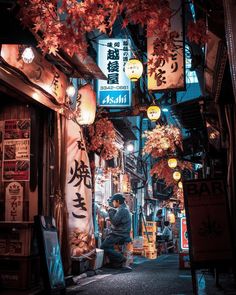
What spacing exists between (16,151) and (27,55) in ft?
10.8

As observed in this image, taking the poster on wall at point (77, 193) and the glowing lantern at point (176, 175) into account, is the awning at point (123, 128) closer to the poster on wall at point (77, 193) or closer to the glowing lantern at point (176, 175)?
the glowing lantern at point (176, 175)

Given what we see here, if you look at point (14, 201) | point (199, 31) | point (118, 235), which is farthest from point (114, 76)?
point (199, 31)

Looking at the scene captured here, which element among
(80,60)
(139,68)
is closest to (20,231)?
(80,60)

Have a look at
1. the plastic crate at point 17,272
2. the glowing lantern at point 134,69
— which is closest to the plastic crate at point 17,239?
the plastic crate at point 17,272

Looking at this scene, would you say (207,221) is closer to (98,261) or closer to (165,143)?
(98,261)

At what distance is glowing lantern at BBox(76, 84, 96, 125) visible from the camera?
45.6ft

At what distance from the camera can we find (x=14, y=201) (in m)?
12.3

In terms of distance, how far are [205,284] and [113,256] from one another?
5226mm

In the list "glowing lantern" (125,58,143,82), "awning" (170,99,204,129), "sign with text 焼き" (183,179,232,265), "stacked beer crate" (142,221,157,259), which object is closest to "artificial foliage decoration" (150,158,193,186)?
"stacked beer crate" (142,221,157,259)

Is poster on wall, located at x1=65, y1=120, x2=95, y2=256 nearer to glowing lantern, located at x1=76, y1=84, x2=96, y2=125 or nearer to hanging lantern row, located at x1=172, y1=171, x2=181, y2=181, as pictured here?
glowing lantern, located at x1=76, y1=84, x2=96, y2=125

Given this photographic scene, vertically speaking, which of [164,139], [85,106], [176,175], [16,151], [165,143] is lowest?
[16,151]

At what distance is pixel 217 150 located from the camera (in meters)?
14.2

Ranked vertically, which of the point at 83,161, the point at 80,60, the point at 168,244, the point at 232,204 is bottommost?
the point at 168,244

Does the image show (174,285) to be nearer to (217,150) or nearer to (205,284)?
(205,284)
